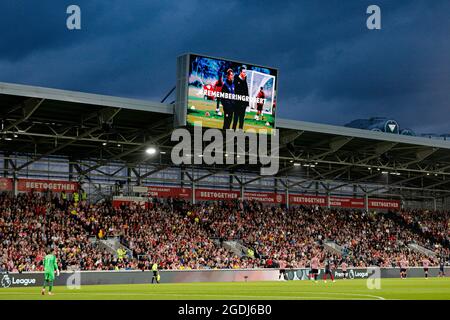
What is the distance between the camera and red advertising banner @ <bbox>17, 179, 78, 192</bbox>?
187 feet

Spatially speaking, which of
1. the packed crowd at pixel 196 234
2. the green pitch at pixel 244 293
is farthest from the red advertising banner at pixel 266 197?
the green pitch at pixel 244 293

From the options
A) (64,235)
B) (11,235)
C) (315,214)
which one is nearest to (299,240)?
(315,214)

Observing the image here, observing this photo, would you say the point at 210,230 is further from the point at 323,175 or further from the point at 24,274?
the point at 24,274

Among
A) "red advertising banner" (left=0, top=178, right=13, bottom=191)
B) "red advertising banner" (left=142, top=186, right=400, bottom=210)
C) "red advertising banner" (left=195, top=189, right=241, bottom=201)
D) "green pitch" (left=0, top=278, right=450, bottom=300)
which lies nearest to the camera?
"green pitch" (left=0, top=278, right=450, bottom=300)

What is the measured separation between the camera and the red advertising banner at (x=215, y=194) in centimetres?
6606

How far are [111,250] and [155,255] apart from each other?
10.4 feet

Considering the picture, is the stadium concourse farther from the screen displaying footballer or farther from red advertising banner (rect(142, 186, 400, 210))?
the screen displaying footballer

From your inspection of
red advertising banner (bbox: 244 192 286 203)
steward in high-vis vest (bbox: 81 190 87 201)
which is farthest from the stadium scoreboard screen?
red advertising banner (bbox: 244 192 286 203)

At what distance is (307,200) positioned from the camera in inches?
2872

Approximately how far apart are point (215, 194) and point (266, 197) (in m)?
5.57

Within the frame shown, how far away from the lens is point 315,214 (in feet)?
232

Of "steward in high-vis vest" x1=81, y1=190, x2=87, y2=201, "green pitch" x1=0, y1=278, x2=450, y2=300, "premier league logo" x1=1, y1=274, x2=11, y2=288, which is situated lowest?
"premier league logo" x1=1, y1=274, x2=11, y2=288

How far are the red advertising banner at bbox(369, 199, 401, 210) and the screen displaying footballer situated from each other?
31114 millimetres
